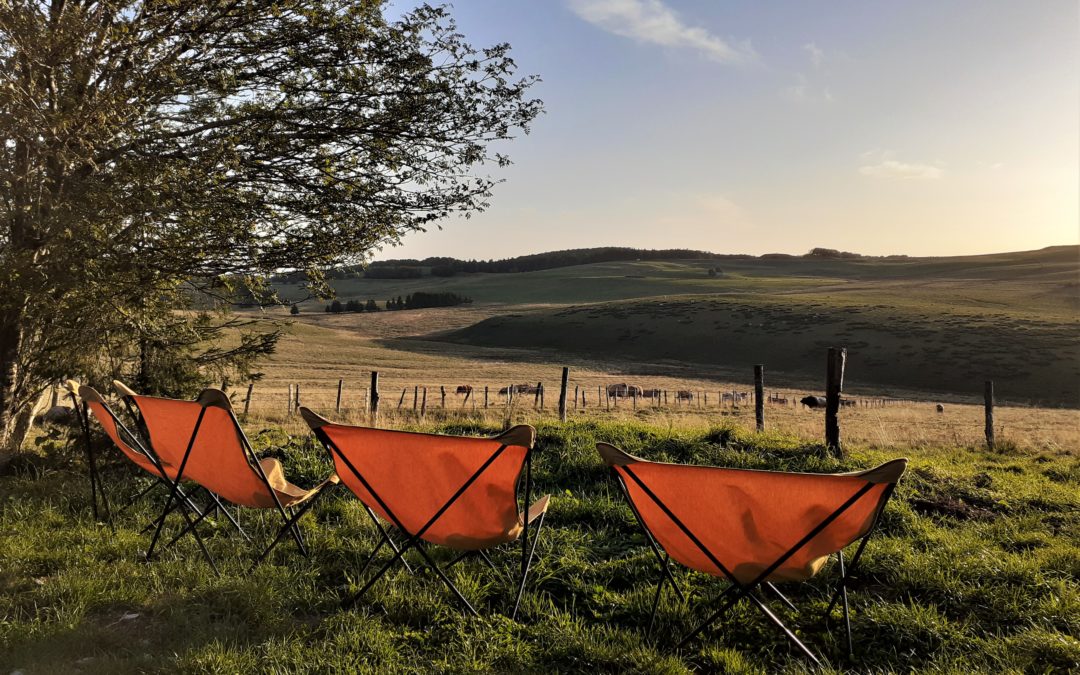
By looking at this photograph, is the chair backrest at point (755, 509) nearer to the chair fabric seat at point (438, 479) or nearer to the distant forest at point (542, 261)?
the chair fabric seat at point (438, 479)

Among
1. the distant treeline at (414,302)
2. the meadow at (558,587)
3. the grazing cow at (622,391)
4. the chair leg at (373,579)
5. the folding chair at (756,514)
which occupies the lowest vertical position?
the grazing cow at (622,391)

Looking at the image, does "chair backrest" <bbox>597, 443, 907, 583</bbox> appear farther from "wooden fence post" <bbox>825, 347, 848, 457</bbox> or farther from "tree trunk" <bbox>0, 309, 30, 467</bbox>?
"tree trunk" <bbox>0, 309, 30, 467</bbox>

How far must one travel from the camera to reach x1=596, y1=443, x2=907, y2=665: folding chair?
7.59ft

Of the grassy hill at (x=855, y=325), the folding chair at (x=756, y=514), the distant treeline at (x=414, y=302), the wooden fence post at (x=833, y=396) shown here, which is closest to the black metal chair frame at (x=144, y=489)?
the folding chair at (x=756, y=514)

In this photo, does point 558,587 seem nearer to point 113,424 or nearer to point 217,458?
point 217,458

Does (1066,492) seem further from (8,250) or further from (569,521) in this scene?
(8,250)

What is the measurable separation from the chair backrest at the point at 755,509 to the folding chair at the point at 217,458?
171 cm

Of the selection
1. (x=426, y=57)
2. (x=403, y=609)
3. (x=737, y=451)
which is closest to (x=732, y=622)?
(x=403, y=609)

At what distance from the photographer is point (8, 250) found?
5098mm

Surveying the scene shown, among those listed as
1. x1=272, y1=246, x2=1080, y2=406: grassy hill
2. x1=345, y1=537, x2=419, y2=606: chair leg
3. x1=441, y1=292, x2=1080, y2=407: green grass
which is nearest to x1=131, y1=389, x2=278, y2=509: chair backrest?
x1=345, y1=537, x2=419, y2=606: chair leg

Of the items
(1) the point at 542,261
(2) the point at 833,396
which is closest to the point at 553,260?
(1) the point at 542,261

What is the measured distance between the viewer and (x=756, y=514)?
245cm

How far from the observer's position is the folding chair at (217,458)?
3.14 meters

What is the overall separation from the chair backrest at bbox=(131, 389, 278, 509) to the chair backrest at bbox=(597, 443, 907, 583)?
6.12ft
